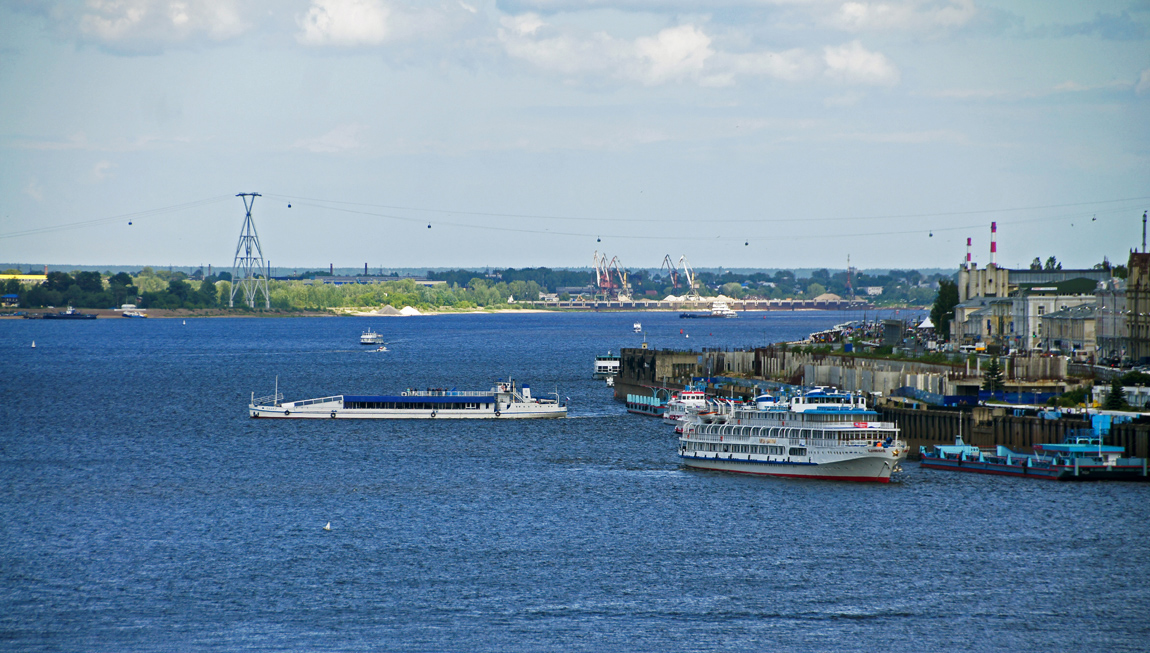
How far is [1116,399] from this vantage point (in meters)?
63.0

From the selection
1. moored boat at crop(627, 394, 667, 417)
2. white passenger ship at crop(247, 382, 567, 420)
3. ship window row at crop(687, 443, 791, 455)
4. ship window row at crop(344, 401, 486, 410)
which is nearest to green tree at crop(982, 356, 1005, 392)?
ship window row at crop(687, 443, 791, 455)

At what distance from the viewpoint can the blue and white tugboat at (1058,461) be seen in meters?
57.0

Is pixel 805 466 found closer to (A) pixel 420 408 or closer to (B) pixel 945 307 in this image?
(A) pixel 420 408

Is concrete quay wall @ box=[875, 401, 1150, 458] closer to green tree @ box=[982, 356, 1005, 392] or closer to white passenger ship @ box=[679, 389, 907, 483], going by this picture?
white passenger ship @ box=[679, 389, 907, 483]

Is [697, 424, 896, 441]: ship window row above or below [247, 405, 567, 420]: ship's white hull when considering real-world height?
above

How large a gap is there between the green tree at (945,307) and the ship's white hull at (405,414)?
162ft

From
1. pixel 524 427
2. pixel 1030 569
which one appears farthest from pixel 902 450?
pixel 524 427

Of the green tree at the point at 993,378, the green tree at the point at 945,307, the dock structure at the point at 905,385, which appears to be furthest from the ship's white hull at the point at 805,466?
the green tree at the point at 945,307

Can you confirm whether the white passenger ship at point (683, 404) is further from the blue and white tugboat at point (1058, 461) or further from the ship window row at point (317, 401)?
the ship window row at point (317, 401)

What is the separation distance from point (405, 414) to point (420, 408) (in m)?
1.39

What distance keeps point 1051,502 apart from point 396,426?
1745 inches

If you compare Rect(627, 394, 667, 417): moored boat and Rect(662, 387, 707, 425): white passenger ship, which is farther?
Rect(627, 394, 667, 417): moored boat

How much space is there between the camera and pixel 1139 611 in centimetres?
3847

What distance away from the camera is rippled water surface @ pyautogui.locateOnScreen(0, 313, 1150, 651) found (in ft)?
119
